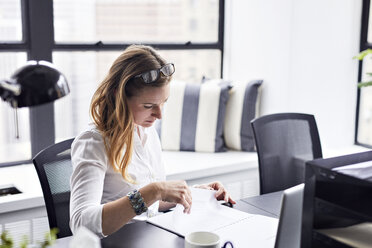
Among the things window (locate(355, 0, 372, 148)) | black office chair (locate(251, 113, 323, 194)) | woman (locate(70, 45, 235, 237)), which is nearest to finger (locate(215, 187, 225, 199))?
woman (locate(70, 45, 235, 237))

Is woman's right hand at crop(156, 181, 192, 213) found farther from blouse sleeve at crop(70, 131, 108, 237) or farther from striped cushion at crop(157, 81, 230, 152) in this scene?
striped cushion at crop(157, 81, 230, 152)

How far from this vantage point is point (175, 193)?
1.48 meters

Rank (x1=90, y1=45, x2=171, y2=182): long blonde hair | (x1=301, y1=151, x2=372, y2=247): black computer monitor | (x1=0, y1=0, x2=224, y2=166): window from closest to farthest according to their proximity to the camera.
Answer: (x1=301, y1=151, x2=372, y2=247): black computer monitor, (x1=90, y1=45, x2=171, y2=182): long blonde hair, (x1=0, y1=0, x2=224, y2=166): window

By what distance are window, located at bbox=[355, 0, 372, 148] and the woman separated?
4.89ft

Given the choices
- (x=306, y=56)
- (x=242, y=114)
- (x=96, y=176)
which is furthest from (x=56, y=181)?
(x=306, y=56)

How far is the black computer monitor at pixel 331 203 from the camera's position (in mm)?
1108

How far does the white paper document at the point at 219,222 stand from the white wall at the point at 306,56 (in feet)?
4.75

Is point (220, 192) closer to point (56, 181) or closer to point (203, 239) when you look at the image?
point (203, 239)

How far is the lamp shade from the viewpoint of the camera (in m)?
0.97

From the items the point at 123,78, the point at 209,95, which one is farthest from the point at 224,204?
the point at 209,95

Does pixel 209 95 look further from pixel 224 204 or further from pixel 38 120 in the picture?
pixel 224 204

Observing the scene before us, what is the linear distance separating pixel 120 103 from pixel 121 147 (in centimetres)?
14

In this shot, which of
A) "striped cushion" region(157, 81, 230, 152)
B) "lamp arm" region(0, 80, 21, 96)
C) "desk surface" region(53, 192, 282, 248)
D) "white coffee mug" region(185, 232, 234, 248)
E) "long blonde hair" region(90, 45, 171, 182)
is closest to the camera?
"lamp arm" region(0, 80, 21, 96)

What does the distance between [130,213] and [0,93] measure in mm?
608
